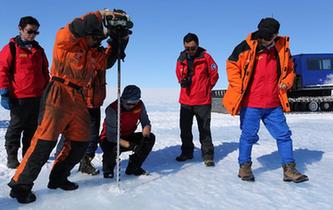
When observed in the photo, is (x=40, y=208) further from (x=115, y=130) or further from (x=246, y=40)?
(x=246, y=40)

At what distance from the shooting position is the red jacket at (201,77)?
5723 mm

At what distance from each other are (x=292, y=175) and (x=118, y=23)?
2.71 meters

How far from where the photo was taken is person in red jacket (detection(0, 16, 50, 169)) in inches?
195

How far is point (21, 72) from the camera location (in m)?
5.07

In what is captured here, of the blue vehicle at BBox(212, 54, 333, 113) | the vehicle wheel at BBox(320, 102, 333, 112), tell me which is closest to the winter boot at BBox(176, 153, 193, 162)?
the blue vehicle at BBox(212, 54, 333, 113)

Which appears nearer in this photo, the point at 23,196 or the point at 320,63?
the point at 23,196

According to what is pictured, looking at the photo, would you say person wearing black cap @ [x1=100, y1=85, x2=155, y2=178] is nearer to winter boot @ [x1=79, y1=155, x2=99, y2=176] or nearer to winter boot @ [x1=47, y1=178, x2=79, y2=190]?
winter boot @ [x1=79, y1=155, x2=99, y2=176]

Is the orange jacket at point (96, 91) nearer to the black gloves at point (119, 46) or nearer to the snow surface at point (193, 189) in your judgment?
the black gloves at point (119, 46)

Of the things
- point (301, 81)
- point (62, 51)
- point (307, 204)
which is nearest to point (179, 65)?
point (62, 51)

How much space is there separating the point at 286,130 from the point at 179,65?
205 centimetres

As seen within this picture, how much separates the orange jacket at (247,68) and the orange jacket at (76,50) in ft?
5.78

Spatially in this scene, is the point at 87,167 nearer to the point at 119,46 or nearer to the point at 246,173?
the point at 119,46

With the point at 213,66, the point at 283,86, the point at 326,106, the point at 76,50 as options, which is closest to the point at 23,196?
the point at 76,50

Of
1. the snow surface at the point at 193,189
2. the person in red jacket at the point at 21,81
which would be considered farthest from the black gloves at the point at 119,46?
the snow surface at the point at 193,189
